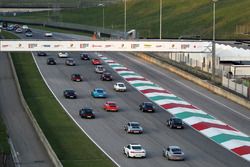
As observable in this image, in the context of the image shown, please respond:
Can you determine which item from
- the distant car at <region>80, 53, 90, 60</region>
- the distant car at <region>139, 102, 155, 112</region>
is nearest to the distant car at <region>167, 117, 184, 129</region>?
the distant car at <region>139, 102, 155, 112</region>

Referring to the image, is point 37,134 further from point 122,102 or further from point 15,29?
point 15,29

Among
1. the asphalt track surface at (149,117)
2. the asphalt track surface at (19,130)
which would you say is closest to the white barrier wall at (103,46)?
the asphalt track surface at (149,117)

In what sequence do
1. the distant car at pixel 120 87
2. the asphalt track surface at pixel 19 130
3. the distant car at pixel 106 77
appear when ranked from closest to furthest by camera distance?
the asphalt track surface at pixel 19 130
the distant car at pixel 120 87
the distant car at pixel 106 77

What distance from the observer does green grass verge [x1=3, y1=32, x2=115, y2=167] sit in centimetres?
5519

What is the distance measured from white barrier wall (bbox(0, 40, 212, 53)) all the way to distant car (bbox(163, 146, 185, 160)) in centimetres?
4106

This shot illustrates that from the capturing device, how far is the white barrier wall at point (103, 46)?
96000 mm

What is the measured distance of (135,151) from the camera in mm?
55469

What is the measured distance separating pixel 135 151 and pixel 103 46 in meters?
42.6

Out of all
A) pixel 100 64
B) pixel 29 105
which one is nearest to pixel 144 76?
pixel 100 64

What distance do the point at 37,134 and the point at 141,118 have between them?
11776mm

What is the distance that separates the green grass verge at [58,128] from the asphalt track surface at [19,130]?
1038 mm

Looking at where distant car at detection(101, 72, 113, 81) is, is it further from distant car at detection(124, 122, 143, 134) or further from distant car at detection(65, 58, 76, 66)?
distant car at detection(124, 122, 143, 134)

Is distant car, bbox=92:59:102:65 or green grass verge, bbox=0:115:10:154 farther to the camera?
distant car, bbox=92:59:102:65

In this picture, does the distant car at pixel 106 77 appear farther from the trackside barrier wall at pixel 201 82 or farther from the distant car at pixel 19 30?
the distant car at pixel 19 30
